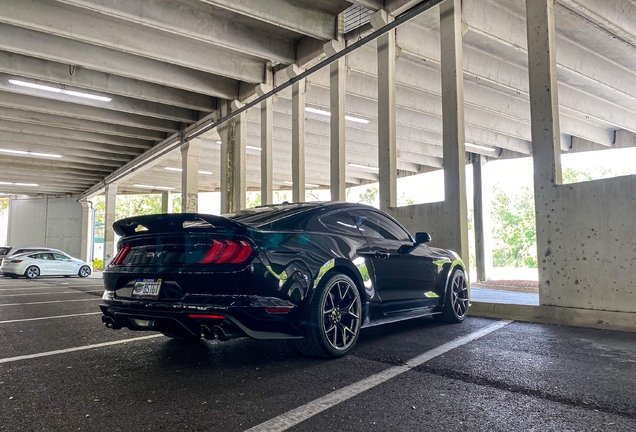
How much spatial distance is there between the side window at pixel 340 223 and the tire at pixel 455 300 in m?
1.67

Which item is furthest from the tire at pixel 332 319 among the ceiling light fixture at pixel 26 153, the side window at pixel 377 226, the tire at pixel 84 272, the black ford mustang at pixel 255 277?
the tire at pixel 84 272

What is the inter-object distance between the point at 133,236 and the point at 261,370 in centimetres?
155

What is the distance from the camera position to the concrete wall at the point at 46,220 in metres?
31.5

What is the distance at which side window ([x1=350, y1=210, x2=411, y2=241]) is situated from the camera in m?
4.21

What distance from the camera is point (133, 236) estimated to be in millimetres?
3609

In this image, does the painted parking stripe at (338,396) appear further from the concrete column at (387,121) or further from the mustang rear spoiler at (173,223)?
the concrete column at (387,121)

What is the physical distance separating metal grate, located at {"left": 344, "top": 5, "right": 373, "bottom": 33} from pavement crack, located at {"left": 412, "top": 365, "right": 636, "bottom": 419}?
696 centimetres

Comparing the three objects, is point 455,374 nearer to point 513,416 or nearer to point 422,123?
point 513,416

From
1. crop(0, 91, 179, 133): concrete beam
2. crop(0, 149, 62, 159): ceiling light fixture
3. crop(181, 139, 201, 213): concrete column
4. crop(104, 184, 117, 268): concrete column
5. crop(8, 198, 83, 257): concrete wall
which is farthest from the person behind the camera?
crop(8, 198, 83, 257): concrete wall

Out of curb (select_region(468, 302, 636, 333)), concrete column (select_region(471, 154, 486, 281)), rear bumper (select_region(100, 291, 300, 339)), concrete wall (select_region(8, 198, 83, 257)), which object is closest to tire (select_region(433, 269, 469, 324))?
curb (select_region(468, 302, 636, 333))

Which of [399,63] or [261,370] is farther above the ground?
[399,63]

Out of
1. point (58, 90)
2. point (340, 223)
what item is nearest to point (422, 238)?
point (340, 223)

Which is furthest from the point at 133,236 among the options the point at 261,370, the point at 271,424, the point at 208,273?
the point at 271,424

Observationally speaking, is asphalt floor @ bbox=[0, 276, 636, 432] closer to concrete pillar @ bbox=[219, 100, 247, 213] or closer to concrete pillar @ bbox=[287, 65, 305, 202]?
concrete pillar @ bbox=[287, 65, 305, 202]
